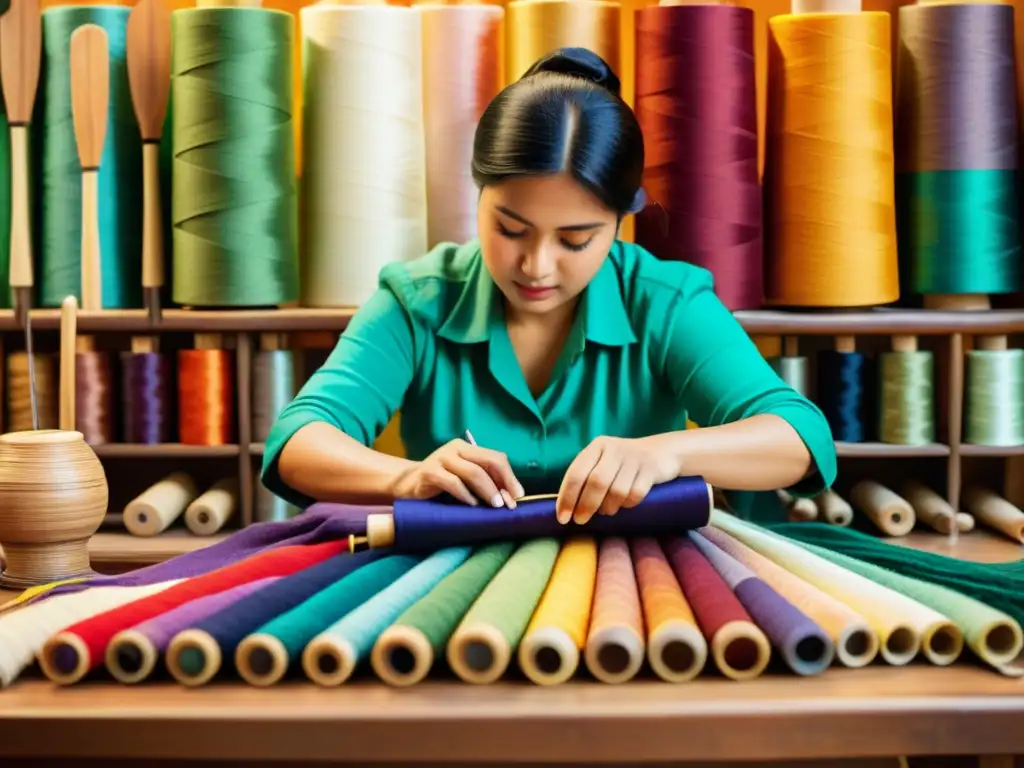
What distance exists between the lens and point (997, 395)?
2227mm

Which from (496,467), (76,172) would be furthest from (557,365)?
(76,172)

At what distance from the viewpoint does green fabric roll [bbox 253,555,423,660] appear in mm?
908

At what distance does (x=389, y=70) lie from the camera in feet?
7.29

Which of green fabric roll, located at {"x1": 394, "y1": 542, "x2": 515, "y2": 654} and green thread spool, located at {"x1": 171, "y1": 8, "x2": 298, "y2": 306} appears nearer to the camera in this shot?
green fabric roll, located at {"x1": 394, "y1": 542, "x2": 515, "y2": 654}

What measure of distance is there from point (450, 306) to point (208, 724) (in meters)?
0.96

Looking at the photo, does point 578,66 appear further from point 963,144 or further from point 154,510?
point 154,510

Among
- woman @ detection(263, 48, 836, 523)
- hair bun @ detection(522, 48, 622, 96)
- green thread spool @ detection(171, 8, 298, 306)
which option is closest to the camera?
woman @ detection(263, 48, 836, 523)

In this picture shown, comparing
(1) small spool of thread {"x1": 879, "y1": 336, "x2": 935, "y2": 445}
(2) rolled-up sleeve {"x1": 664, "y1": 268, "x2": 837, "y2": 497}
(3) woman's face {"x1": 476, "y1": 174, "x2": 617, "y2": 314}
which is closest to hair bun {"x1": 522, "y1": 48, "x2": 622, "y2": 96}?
(3) woman's face {"x1": 476, "y1": 174, "x2": 617, "y2": 314}

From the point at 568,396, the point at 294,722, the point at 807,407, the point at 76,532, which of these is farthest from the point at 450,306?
the point at 294,722

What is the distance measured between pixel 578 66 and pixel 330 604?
2.81 feet

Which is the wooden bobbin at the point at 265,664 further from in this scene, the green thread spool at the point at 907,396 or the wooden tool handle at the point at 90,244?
the green thread spool at the point at 907,396

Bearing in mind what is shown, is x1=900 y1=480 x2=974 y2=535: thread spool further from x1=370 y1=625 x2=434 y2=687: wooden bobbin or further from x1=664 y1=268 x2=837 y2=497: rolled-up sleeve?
x1=370 y1=625 x2=434 y2=687: wooden bobbin

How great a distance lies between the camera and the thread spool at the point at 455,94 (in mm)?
2275

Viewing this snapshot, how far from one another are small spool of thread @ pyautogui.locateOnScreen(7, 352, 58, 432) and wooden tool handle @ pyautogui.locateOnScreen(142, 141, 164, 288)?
0.28 metres
